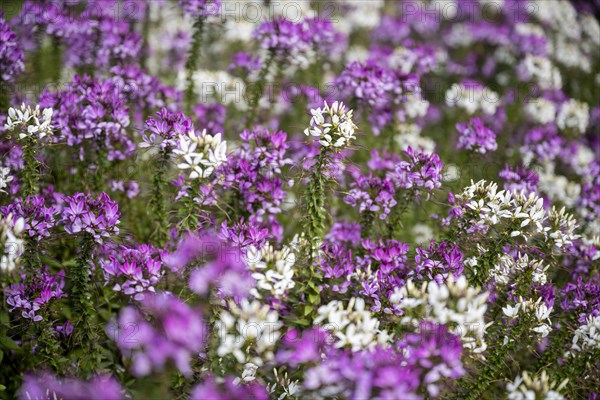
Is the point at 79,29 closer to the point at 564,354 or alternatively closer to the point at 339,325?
the point at 339,325

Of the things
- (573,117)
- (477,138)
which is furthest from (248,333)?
(573,117)

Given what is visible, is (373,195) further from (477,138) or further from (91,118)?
(91,118)

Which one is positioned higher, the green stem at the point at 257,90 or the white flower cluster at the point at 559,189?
the green stem at the point at 257,90

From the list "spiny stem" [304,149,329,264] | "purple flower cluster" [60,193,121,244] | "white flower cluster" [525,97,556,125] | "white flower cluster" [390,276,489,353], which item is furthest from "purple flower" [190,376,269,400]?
"white flower cluster" [525,97,556,125]

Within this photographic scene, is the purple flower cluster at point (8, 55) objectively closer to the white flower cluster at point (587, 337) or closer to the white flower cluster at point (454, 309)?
the white flower cluster at point (454, 309)

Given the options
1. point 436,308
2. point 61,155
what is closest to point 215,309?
point 436,308

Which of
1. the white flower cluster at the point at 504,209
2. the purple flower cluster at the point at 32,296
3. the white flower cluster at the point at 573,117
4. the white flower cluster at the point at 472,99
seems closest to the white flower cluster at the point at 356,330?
the white flower cluster at the point at 504,209
